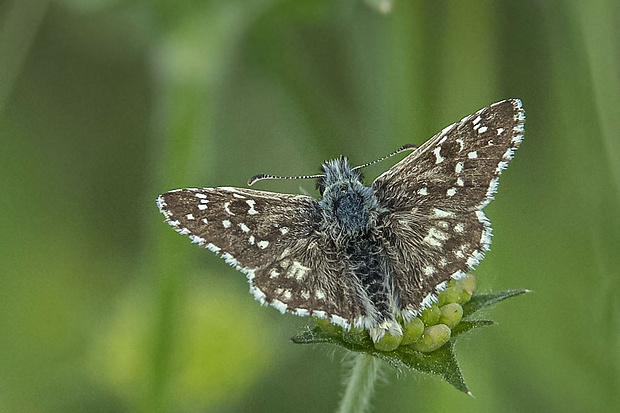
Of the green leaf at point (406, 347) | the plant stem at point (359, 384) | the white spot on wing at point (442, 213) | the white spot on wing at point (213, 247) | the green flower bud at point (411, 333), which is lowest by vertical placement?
the plant stem at point (359, 384)

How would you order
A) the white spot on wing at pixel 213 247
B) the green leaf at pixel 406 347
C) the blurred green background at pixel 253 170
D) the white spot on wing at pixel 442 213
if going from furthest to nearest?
the blurred green background at pixel 253 170 → the white spot on wing at pixel 442 213 → the white spot on wing at pixel 213 247 → the green leaf at pixel 406 347

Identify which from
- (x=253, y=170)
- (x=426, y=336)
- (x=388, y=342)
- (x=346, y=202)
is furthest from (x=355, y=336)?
(x=253, y=170)

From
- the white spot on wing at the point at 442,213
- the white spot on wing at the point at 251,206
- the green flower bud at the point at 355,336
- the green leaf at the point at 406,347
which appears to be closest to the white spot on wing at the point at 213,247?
the white spot on wing at the point at 251,206

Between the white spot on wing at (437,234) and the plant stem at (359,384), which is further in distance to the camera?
the plant stem at (359,384)

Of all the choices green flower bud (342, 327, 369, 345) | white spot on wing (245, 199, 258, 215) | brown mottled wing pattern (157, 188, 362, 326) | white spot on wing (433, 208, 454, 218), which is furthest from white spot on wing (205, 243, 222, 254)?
white spot on wing (433, 208, 454, 218)

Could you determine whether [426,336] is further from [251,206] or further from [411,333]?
[251,206]

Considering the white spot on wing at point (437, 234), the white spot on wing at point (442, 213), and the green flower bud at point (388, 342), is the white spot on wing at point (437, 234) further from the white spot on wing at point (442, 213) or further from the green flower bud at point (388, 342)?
the green flower bud at point (388, 342)
